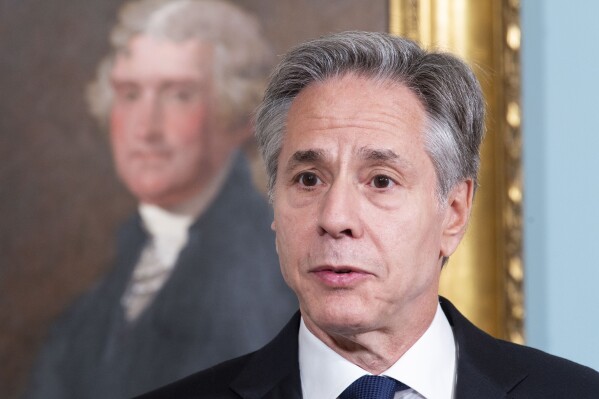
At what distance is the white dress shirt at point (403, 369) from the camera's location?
1.90 meters

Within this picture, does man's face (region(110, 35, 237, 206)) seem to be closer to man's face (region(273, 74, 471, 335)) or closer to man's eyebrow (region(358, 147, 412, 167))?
man's face (region(273, 74, 471, 335))

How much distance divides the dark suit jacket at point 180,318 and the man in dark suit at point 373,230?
21.2 inches

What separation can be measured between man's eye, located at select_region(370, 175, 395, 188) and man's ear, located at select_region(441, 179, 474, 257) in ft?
0.51

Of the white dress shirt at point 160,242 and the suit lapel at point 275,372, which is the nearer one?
the suit lapel at point 275,372

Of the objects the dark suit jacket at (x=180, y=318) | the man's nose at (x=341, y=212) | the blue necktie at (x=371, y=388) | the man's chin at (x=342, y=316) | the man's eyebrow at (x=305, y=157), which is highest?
the man's eyebrow at (x=305, y=157)

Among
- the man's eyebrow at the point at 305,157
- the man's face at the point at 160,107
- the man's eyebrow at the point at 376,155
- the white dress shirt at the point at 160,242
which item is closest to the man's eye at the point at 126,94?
the man's face at the point at 160,107

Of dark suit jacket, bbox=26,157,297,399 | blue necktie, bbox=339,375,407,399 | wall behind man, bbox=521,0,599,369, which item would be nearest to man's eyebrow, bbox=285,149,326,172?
blue necktie, bbox=339,375,407,399

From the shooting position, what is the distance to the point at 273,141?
2.01m

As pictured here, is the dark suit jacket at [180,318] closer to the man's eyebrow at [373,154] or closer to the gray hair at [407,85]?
the gray hair at [407,85]

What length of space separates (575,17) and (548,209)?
1.45 ft

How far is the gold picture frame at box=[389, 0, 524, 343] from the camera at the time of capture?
100 inches

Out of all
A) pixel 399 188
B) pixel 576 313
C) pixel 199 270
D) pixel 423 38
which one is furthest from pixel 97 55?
pixel 576 313

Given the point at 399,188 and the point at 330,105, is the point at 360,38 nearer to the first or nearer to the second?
the point at 330,105

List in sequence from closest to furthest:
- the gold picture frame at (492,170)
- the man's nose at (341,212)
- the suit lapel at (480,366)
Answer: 1. the man's nose at (341,212)
2. the suit lapel at (480,366)
3. the gold picture frame at (492,170)
